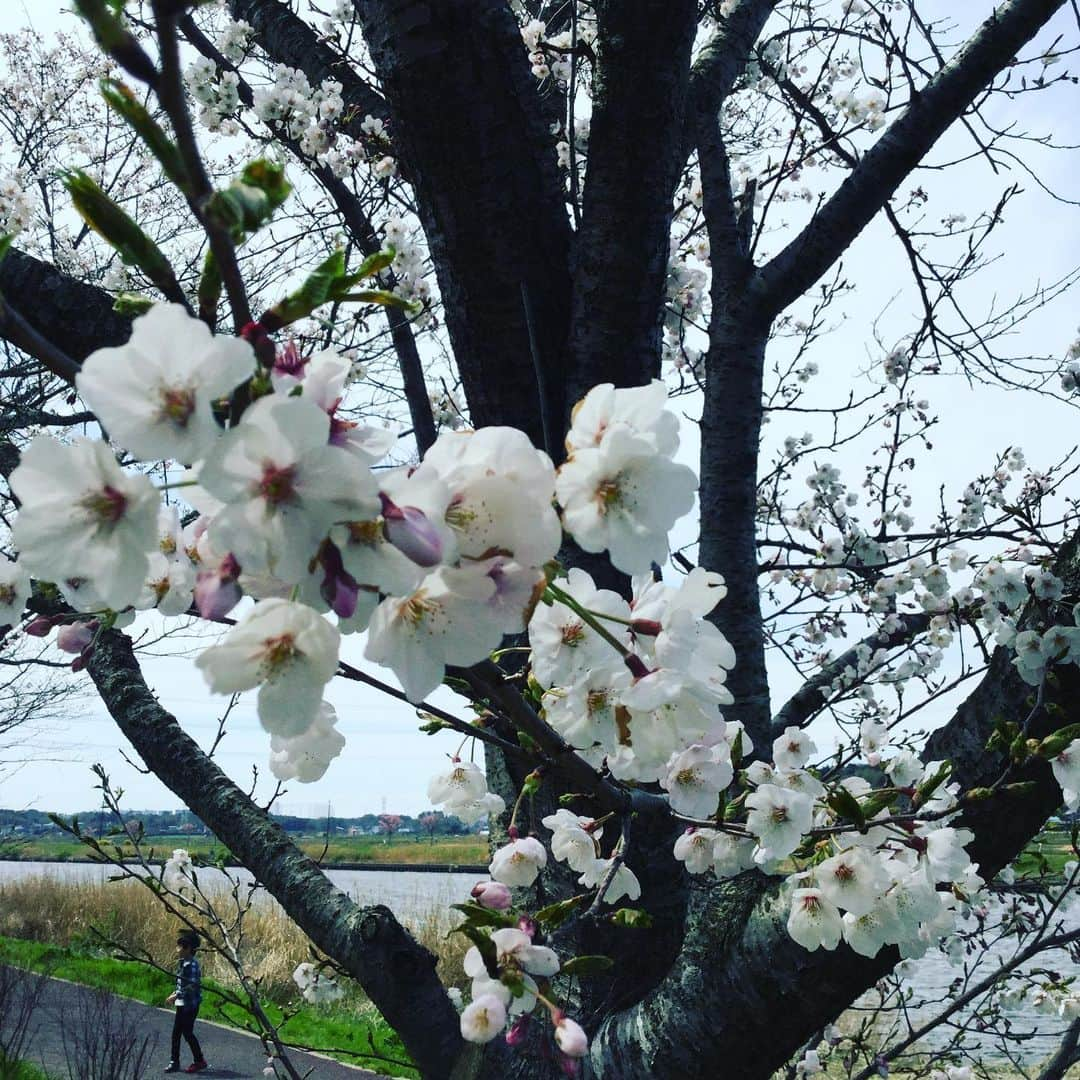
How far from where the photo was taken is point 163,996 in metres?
8.22

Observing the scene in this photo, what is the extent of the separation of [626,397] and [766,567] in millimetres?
2771

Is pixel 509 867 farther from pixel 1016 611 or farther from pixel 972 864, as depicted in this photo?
pixel 1016 611

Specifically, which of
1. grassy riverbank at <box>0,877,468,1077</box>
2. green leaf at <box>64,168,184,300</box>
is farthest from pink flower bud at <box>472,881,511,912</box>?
grassy riverbank at <box>0,877,468,1077</box>

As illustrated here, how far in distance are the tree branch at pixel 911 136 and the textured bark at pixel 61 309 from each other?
1.61 metres

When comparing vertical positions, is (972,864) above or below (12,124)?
below

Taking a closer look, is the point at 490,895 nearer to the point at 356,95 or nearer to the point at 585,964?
the point at 585,964

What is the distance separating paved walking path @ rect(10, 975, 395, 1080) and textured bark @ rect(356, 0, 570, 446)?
4338 millimetres

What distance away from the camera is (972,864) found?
1419 millimetres

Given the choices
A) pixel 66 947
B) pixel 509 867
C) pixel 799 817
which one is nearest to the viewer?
pixel 799 817

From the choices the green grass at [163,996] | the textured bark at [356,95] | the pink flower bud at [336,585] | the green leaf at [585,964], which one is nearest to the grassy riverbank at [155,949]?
the green grass at [163,996]

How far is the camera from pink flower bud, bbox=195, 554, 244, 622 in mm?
500

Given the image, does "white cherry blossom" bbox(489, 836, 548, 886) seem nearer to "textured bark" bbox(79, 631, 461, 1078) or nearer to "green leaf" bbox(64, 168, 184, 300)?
"textured bark" bbox(79, 631, 461, 1078)

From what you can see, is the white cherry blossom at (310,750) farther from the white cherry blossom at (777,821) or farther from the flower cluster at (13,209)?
the flower cluster at (13,209)

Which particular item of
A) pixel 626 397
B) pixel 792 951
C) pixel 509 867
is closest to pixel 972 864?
pixel 792 951
